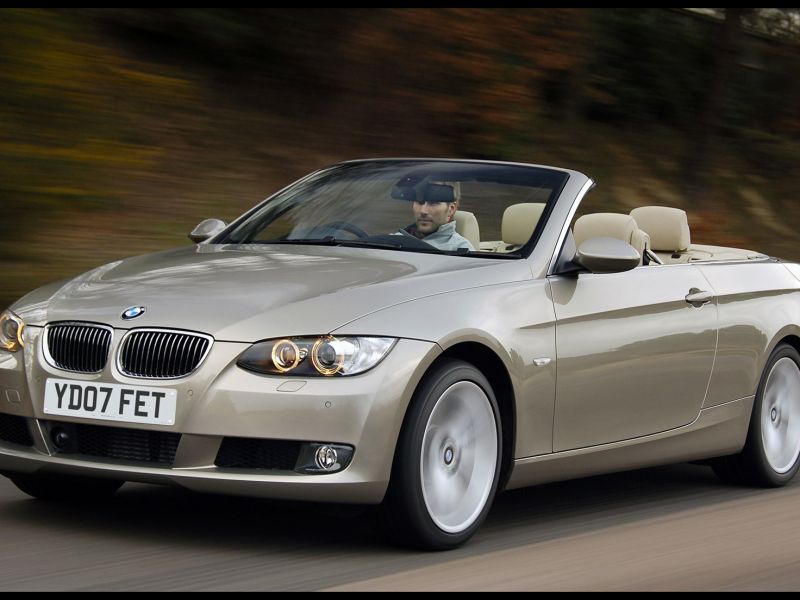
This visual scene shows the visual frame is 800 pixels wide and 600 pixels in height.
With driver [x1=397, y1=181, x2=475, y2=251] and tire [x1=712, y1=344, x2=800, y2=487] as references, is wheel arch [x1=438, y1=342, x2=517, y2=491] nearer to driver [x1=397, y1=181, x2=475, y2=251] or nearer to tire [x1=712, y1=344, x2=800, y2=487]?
driver [x1=397, y1=181, x2=475, y2=251]

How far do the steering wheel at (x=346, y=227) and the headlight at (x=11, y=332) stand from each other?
148 centimetres

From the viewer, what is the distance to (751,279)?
729cm

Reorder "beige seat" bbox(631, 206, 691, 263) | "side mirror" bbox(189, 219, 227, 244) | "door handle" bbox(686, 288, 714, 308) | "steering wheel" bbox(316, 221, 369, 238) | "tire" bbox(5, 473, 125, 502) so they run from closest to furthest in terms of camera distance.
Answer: "tire" bbox(5, 473, 125, 502) < "steering wheel" bbox(316, 221, 369, 238) < "door handle" bbox(686, 288, 714, 308) < "side mirror" bbox(189, 219, 227, 244) < "beige seat" bbox(631, 206, 691, 263)

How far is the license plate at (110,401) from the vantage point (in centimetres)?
488

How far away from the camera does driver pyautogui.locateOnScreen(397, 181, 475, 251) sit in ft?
20.4

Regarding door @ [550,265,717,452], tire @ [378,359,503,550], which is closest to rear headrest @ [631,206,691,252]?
door @ [550,265,717,452]

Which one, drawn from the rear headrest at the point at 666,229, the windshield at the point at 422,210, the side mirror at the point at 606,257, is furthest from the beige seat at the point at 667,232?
the side mirror at the point at 606,257

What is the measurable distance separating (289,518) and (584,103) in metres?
12.7

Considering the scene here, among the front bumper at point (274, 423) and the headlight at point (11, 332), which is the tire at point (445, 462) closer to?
the front bumper at point (274, 423)

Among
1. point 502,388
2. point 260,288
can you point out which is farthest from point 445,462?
point 260,288

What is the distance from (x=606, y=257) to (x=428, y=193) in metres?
0.93

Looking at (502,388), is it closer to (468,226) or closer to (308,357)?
(308,357)

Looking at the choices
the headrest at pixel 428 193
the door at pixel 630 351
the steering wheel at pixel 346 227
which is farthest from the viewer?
the headrest at pixel 428 193

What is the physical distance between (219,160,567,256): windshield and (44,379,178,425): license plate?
4.77 feet
